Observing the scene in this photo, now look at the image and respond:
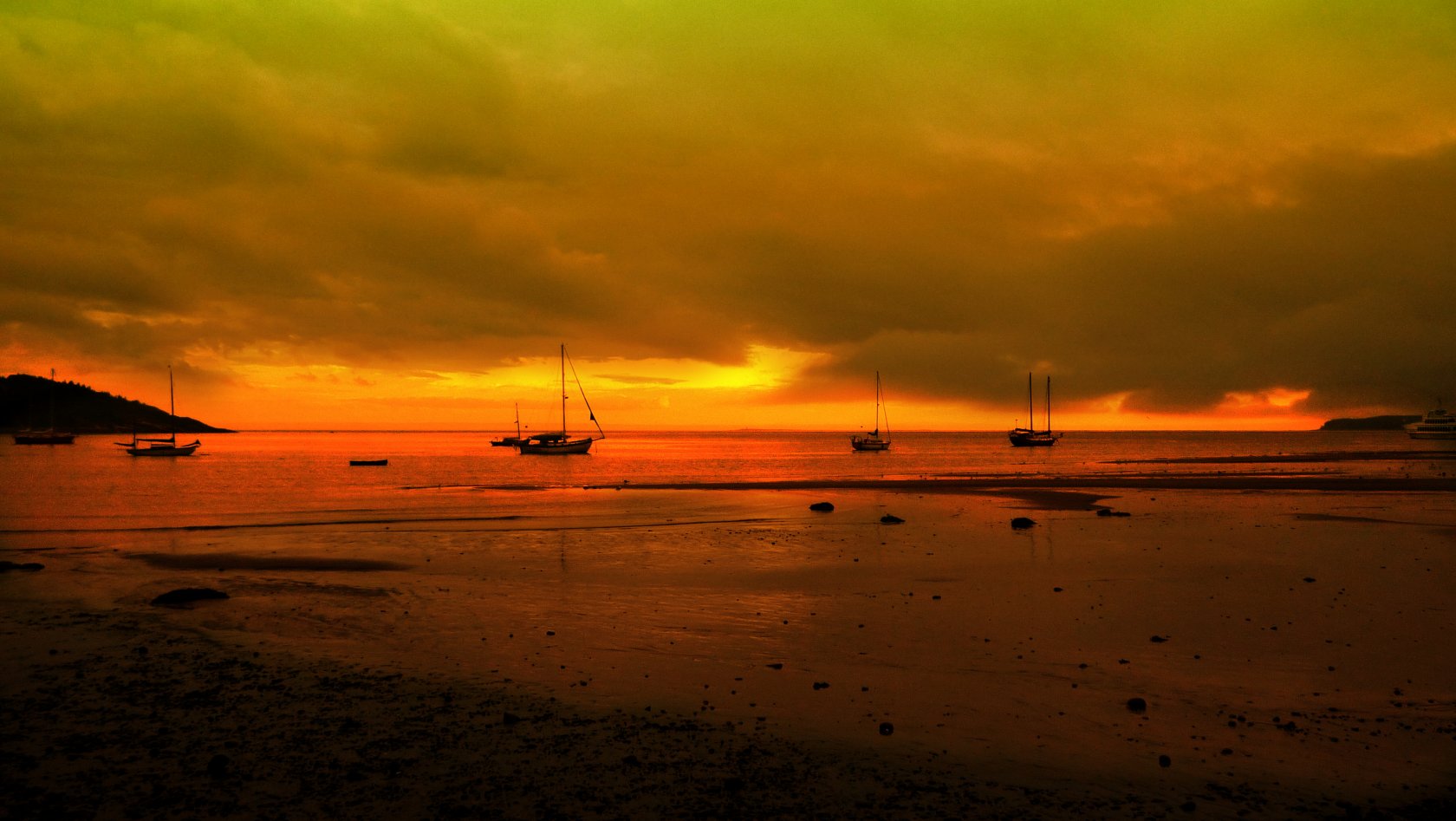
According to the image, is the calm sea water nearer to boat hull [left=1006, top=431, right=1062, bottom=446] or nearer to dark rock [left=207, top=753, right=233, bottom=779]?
dark rock [left=207, top=753, right=233, bottom=779]

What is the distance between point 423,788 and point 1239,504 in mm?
43664

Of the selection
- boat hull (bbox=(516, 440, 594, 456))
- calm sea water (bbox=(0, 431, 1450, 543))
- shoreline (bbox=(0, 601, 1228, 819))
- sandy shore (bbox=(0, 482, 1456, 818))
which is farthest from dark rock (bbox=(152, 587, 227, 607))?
boat hull (bbox=(516, 440, 594, 456))

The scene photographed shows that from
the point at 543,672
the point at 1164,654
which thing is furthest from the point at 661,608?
the point at 1164,654

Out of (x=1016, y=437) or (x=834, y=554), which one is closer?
(x=834, y=554)

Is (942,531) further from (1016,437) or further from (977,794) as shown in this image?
(1016,437)

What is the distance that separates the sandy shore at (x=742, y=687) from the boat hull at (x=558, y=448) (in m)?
111

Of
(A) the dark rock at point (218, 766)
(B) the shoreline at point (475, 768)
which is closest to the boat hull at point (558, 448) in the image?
(B) the shoreline at point (475, 768)

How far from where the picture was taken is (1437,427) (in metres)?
191

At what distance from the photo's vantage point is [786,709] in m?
11.3

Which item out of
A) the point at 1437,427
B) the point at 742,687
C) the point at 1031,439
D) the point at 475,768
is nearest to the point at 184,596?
the point at 475,768

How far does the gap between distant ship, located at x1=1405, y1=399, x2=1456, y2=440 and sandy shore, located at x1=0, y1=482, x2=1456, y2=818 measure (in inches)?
8232

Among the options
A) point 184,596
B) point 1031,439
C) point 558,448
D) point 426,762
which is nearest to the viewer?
point 426,762

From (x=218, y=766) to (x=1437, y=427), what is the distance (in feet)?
788

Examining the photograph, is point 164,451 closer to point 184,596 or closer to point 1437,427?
point 184,596
